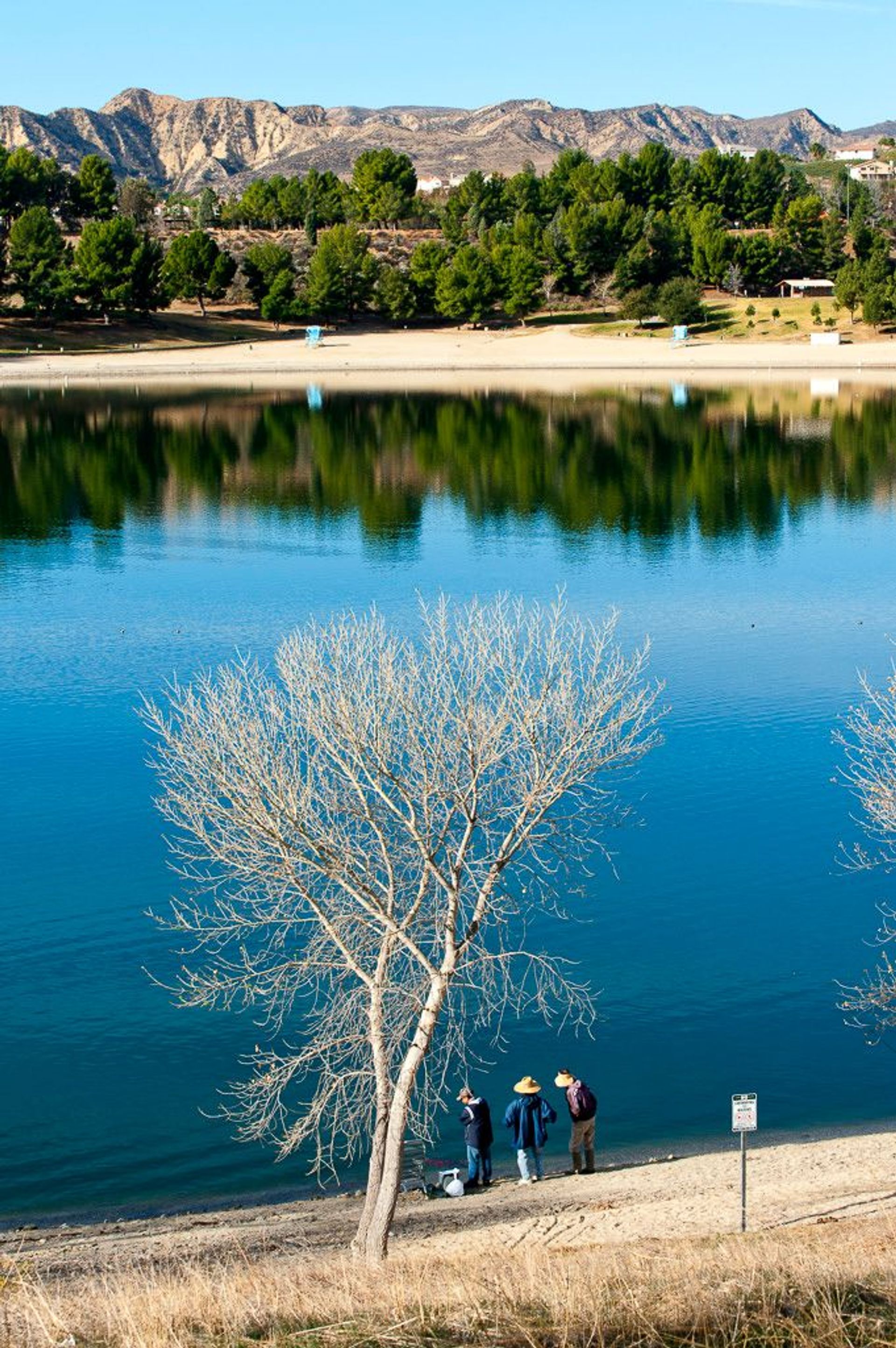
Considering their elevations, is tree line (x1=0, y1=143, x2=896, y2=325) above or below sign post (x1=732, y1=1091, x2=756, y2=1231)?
above

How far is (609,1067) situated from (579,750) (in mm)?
6277

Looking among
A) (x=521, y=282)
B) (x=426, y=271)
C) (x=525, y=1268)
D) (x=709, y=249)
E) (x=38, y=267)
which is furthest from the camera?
(x=709, y=249)

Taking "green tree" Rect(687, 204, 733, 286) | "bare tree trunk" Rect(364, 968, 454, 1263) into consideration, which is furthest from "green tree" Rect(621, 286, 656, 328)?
"bare tree trunk" Rect(364, 968, 454, 1263)

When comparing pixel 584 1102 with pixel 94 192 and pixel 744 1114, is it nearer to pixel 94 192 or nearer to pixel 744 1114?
pixel 744 1114

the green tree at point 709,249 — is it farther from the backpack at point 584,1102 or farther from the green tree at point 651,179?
the backpack at point 584,1102

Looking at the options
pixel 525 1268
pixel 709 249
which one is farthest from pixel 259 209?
pixel 525 1268

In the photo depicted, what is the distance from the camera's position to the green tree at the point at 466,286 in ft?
504

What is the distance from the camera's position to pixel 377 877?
23.9 metres

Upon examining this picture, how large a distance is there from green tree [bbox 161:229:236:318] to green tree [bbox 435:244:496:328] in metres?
Result: 20.9

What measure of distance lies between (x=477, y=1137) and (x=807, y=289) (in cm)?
15629

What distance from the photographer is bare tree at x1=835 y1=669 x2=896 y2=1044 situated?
22734 millimetres

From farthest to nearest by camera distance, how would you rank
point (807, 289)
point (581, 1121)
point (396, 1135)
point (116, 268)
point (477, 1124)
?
point (807, 289) < point (116, 268) < point (581, 1121) < point (477, 1124) < point (396, 1135)

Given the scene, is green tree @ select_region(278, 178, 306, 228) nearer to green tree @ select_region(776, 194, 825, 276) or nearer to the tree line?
the tree line

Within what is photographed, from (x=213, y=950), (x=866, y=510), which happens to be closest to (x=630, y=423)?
(x=866, y=510)
